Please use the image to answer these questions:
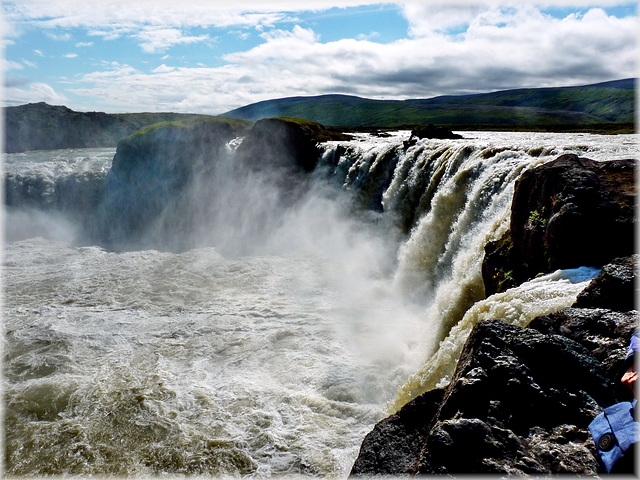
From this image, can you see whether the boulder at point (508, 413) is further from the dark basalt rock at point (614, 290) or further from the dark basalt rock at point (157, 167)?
the dark basalt rock at point (157, 167)

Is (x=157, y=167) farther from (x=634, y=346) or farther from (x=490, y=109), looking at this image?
(x=490, y=109)

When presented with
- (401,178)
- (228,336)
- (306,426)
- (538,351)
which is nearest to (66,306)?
(228,336)

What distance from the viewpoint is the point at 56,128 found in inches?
2653

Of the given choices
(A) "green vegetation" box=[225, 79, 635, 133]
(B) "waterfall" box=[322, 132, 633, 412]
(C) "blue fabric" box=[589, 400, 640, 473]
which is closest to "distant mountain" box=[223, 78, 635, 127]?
(A) "green vegetation" box=[225, 79, 635, 133]

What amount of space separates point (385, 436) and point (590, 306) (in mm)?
3189

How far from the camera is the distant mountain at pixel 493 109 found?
121188 mm

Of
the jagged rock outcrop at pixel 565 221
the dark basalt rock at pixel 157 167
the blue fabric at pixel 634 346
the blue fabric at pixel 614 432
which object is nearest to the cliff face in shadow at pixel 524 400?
the blue fabric at pixel 614 432

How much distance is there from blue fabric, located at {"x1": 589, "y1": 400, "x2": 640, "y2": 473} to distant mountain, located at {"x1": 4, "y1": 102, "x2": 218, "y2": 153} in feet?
210

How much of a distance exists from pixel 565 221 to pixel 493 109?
152 meters

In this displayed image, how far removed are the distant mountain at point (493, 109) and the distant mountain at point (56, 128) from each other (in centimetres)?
8144

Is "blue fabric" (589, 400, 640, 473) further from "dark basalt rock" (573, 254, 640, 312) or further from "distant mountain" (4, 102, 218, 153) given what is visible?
"distant mountain" (4, 102, 218, 153)

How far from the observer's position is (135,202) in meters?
32.2

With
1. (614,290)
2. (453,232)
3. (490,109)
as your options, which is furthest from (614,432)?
(490,109)

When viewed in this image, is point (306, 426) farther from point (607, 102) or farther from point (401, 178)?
point (607, 102)
